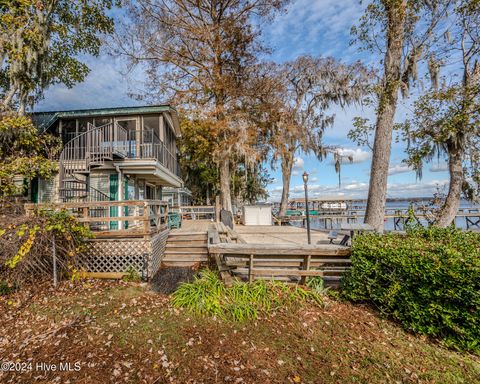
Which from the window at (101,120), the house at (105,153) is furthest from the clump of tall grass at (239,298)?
Result: the window at (101,120)

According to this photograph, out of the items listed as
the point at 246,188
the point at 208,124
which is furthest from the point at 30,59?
the point at 246,188

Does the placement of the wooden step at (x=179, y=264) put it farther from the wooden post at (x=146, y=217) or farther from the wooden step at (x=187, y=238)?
the wooden post at (x=146, y=217)

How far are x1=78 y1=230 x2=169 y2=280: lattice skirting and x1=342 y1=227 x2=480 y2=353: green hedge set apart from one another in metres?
4.60

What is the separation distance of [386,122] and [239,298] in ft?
20.9

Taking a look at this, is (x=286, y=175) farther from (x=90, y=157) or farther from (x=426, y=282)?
(x=426, y=282)

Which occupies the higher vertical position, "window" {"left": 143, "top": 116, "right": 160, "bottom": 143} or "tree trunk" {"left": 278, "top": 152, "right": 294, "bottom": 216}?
"window" {"left": 143, "top": 116, "right": 160, "bottom": 143}

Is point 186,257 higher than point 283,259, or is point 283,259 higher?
point 283,259

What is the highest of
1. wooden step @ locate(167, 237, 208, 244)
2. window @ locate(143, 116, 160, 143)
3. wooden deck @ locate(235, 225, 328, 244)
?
window @ locate(143, 116, 160, 143)

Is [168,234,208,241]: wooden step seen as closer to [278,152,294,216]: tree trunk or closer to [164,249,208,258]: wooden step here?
[164,249,208,258]: wooden step

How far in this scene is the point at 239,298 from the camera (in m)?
4.05

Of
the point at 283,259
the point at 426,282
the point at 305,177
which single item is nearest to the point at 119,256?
the point at 283,259

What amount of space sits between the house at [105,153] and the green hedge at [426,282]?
8326 millimetres

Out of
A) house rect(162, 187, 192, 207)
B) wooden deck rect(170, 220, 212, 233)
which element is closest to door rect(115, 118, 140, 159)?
wooden deck rect(170, 220, 212, 233)

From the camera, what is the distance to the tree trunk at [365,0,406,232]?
6801mm
